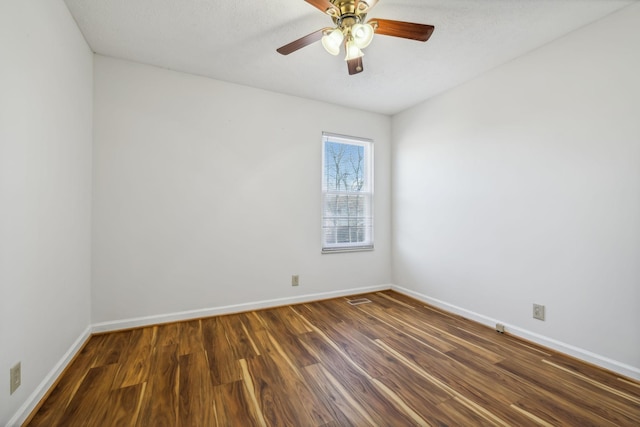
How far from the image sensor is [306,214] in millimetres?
3449

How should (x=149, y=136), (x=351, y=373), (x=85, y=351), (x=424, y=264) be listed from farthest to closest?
1. (x=424, y=264)
2. (x=149, y=136)
3. (x=85, y=351)
4. (x=351, y=373)

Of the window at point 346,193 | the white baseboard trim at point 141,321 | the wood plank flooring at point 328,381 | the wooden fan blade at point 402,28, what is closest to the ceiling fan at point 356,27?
the wooden fan blade at point 402,28

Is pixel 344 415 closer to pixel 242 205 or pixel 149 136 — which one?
pixel 242 205

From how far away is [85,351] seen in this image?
2.17 metres

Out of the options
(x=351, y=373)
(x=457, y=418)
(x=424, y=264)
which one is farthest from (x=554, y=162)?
(x=351, y=373)

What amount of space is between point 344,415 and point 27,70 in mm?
2545

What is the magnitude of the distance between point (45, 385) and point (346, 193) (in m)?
3.20

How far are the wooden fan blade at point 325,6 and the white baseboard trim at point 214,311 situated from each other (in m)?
2.80

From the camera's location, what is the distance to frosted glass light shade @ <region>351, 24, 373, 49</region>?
1.65 meters

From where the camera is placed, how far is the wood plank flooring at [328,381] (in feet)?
4.89

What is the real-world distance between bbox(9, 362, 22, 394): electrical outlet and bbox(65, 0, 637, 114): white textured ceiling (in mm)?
2282

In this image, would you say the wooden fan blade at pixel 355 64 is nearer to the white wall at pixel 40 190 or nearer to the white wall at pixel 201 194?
the white wall at pixel 201 194

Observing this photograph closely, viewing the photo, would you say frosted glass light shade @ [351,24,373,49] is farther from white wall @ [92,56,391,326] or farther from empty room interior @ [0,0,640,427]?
white wall @ [92,56,391,326]

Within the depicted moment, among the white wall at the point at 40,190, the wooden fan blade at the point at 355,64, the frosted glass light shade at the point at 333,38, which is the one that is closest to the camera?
the white wall at the point at 40,190
